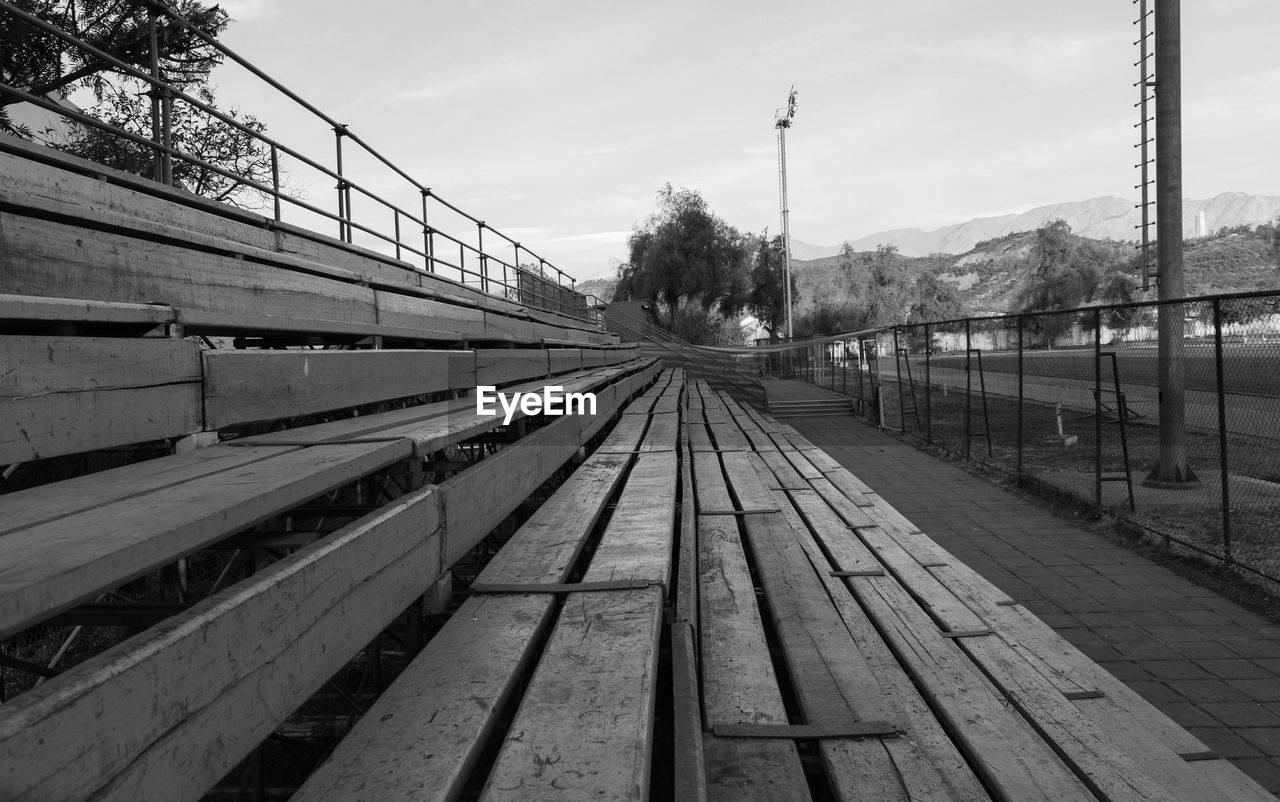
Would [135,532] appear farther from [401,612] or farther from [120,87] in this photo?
[120,87]

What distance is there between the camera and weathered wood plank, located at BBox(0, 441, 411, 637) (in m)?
0.87

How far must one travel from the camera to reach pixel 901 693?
2074mm

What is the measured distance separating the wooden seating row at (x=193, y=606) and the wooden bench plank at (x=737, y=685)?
0.72 metres

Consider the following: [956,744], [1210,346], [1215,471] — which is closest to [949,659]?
[956,744]

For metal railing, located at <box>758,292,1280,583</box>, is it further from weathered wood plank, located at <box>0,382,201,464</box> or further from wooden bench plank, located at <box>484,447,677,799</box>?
weathered wood plank, located at <box>0,382,201,464</box>

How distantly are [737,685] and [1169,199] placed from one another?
349 inches

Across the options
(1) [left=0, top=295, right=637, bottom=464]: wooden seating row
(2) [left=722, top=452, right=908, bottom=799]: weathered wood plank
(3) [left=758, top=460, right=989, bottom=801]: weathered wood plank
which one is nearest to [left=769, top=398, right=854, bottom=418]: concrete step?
(2) [left=722, top=452, right=908, bottom=799]: weathered wood plank

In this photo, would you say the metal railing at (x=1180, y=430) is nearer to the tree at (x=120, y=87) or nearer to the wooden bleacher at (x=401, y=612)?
the wooden bleacher at (x=401, y=612)

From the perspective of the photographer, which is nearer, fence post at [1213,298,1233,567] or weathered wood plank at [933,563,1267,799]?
weathered wood plank at [933,563,1267,799]

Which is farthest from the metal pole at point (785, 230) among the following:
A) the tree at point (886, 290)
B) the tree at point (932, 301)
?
the tree at point (932, 301)

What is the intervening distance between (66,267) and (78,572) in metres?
1.68

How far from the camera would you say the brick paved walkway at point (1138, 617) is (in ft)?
11.8

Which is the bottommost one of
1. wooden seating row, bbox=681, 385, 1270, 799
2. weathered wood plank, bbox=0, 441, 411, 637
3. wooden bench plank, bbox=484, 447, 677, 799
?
wooden seating row, bbox=681, 385, 1270, 799

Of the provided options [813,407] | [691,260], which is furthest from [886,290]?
[813,407]
